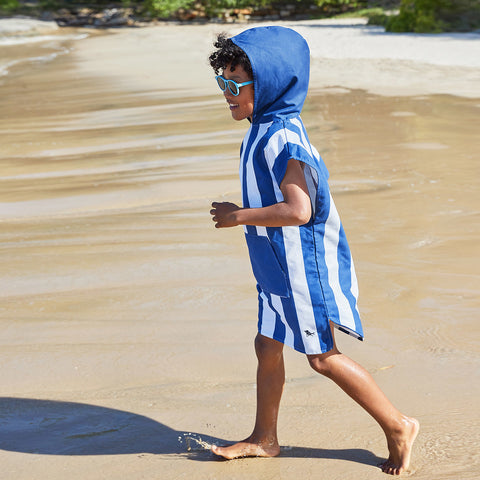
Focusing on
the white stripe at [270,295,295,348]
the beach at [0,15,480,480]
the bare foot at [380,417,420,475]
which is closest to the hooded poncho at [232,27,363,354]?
the white stripe at [270,295,295,348]

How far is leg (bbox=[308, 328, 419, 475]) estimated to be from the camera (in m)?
2.36

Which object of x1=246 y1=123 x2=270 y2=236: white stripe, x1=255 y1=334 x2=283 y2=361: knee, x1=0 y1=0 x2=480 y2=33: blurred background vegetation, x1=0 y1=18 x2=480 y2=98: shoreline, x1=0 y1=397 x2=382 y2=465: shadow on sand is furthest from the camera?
x1=0 y1=0 x2=480 y2=33: blurred background vegetation

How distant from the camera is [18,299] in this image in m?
4.17

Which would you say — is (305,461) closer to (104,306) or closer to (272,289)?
(272,289)

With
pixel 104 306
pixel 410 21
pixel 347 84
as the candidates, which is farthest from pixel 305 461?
pixel 410 21

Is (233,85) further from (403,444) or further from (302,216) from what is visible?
(403,444)

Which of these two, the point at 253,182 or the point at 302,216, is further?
the point at 253,182

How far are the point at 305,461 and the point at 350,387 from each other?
1.20 feet

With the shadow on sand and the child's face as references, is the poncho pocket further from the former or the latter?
the shadow on sand

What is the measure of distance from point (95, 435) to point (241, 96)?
1366 millimetres

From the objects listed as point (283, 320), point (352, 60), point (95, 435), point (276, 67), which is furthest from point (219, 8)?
point (283, 320)

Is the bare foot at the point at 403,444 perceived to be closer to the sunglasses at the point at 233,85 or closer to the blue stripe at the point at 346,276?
the blue stripe at the point at 346,276

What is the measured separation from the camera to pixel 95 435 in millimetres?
2793

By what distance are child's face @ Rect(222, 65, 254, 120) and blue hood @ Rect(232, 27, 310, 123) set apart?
0.04 metres
